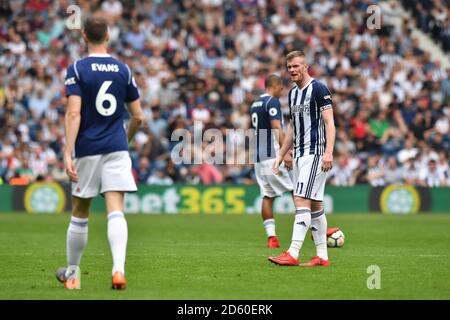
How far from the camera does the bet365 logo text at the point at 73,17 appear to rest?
29.6m

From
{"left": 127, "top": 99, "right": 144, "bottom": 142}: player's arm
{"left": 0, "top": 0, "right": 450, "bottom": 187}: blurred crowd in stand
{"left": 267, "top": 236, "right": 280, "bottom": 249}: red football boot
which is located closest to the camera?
{"left": 127, "top": 99, "right": 144, "bottom": 142}: player's arm

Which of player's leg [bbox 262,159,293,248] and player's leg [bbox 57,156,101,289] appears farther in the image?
player's leg [bbox 262,159,293,248]

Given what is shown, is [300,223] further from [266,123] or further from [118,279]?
[266,123]

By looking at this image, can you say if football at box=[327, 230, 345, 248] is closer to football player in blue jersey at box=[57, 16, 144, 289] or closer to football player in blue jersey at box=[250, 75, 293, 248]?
football player in blue jersey at box=[250, 75, 293, 248]

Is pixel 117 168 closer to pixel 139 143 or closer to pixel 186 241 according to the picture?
pixel 186 241

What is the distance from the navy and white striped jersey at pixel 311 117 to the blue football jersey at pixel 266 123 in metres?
3.24

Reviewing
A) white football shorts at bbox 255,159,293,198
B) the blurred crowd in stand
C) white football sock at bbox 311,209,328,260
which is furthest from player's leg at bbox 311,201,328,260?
the blurred crowd in stand

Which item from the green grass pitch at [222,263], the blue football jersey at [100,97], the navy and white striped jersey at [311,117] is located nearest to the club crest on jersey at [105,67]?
the blue football jersey at [100,97]

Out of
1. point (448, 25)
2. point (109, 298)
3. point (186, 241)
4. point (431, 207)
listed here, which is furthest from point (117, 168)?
point (448, 25)

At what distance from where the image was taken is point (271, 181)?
15.6 metres

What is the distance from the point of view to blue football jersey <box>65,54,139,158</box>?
9.20m

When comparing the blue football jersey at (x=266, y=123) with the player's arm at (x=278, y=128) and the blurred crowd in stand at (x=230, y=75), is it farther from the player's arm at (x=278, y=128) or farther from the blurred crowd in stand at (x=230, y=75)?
the blurred crowd in stand at (x=230, y=75)

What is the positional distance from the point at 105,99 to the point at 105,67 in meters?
0.29
